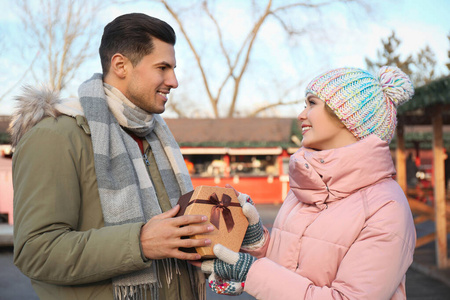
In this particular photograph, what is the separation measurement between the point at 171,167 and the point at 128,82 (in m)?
0.46

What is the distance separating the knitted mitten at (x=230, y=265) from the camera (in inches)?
65.5

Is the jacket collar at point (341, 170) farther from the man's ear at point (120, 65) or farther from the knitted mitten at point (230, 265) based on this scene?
the man's ear at point (120, 65)

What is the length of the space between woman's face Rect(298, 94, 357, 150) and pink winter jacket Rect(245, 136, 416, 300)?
0.07 metres

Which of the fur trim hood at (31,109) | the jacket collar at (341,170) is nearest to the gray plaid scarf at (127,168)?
the fur trim hood at (31,109)

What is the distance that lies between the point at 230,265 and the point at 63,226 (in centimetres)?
65

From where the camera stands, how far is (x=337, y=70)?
A: 1938 mm

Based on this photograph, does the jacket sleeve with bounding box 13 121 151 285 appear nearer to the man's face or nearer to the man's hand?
the man's hand

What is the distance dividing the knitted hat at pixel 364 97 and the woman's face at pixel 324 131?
4 centimetres

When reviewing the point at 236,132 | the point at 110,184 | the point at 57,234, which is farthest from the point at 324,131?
the point at 236,132

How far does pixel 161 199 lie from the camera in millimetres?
2025

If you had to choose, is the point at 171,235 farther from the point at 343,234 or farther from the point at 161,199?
the point at 343,234

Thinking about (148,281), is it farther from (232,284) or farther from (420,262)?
(420,262)

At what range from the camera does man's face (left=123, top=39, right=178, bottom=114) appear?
2.01 meters

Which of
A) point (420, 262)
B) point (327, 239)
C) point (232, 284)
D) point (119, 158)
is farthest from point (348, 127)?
point (420, 262)
